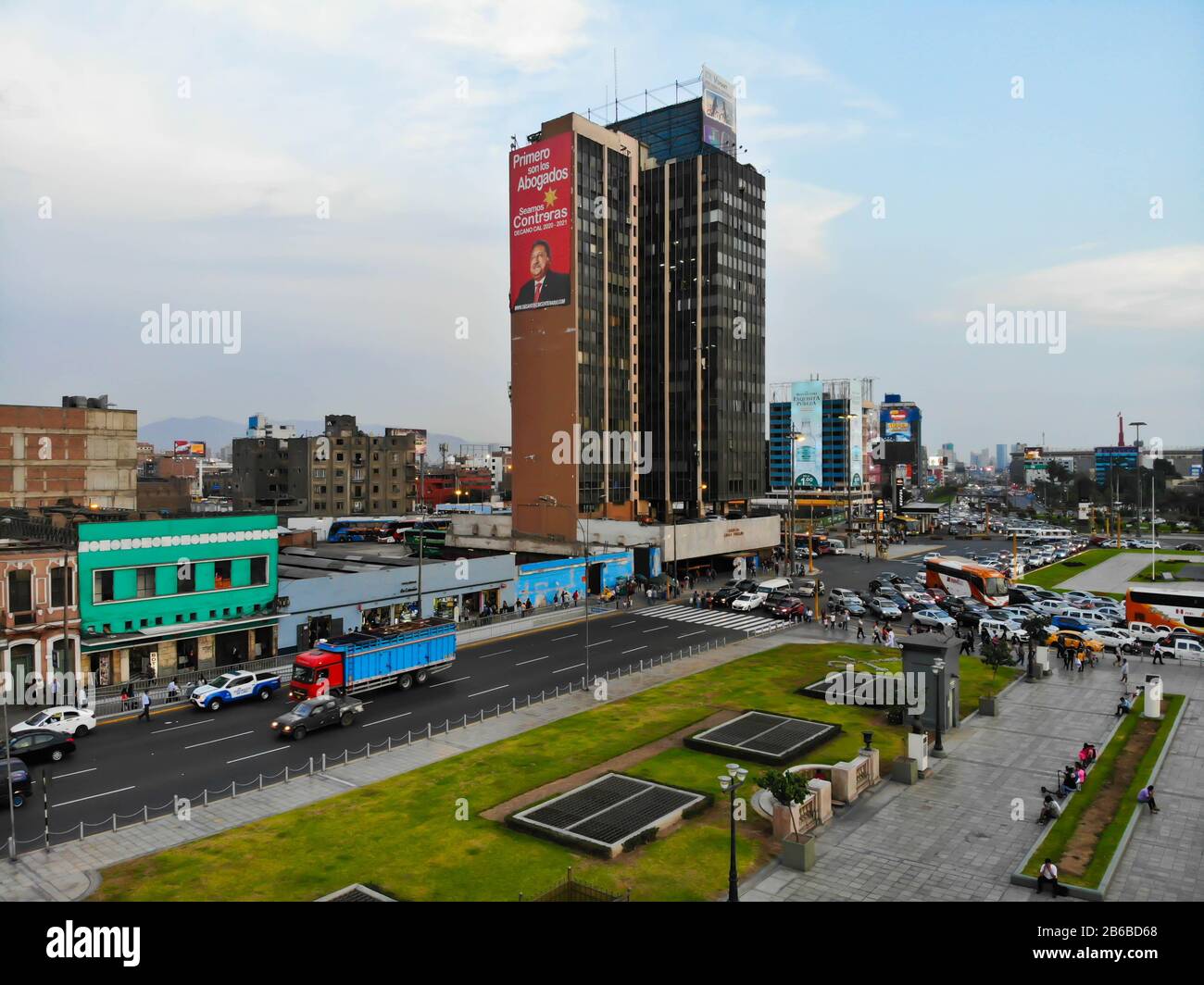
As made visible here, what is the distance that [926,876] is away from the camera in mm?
21984

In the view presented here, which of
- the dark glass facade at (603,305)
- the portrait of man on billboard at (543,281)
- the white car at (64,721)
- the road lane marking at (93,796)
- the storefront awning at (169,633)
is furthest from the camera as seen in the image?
the dark glass facade at (603,305)

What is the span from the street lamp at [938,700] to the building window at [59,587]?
41.4 metres

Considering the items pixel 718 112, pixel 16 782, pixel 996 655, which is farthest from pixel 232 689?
pixel 718 112

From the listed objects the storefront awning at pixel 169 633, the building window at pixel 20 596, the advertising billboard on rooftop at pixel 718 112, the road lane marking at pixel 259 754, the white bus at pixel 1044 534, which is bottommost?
the road lane marking at pixel 259 754

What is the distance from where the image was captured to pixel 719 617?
212 feet

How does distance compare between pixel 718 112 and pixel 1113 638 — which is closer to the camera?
pixel 1113 638

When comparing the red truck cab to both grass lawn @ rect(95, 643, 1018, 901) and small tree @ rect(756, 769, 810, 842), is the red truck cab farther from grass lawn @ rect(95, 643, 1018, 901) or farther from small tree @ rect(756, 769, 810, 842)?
small tree @ rect(756, 769, 810, 842)

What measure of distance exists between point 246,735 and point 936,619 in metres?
47.6

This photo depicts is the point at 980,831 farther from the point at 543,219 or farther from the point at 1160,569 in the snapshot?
the point at 1160,569

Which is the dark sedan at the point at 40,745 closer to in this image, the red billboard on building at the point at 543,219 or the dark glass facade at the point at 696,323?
the red billboard on building at the point at 543,219

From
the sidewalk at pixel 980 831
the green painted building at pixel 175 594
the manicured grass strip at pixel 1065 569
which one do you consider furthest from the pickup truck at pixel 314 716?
the manicured grass strip at pixel 1065 569

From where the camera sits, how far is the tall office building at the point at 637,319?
89812mm
